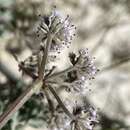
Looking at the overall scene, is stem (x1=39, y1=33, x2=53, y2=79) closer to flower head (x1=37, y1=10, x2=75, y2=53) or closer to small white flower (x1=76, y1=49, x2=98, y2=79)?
flower head (x1=37, y1=10, x2=75, y2=53)

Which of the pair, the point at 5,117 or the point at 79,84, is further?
the point at 79,84

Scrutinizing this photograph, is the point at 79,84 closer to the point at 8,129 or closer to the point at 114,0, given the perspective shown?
the point at 8,129

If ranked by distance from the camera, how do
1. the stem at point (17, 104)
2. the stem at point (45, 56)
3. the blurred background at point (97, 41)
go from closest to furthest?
1. the stem at point (17, 104)
2. the stem at point (45, 56)
3. the blurred background at point (97, 41)

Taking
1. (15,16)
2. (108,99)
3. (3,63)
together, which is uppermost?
(15,16)

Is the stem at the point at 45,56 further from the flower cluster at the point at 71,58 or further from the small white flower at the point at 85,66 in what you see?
the small white flower at the point at 85,66

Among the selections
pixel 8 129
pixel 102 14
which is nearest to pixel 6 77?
pixel 8 129

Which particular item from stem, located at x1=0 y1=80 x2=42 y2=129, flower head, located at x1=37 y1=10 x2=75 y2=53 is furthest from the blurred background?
stem, located at x1=0 y1=80 x2=42 y2=129

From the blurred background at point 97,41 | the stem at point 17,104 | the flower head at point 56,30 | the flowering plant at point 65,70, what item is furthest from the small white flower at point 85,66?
the blurred background at point 97,41
